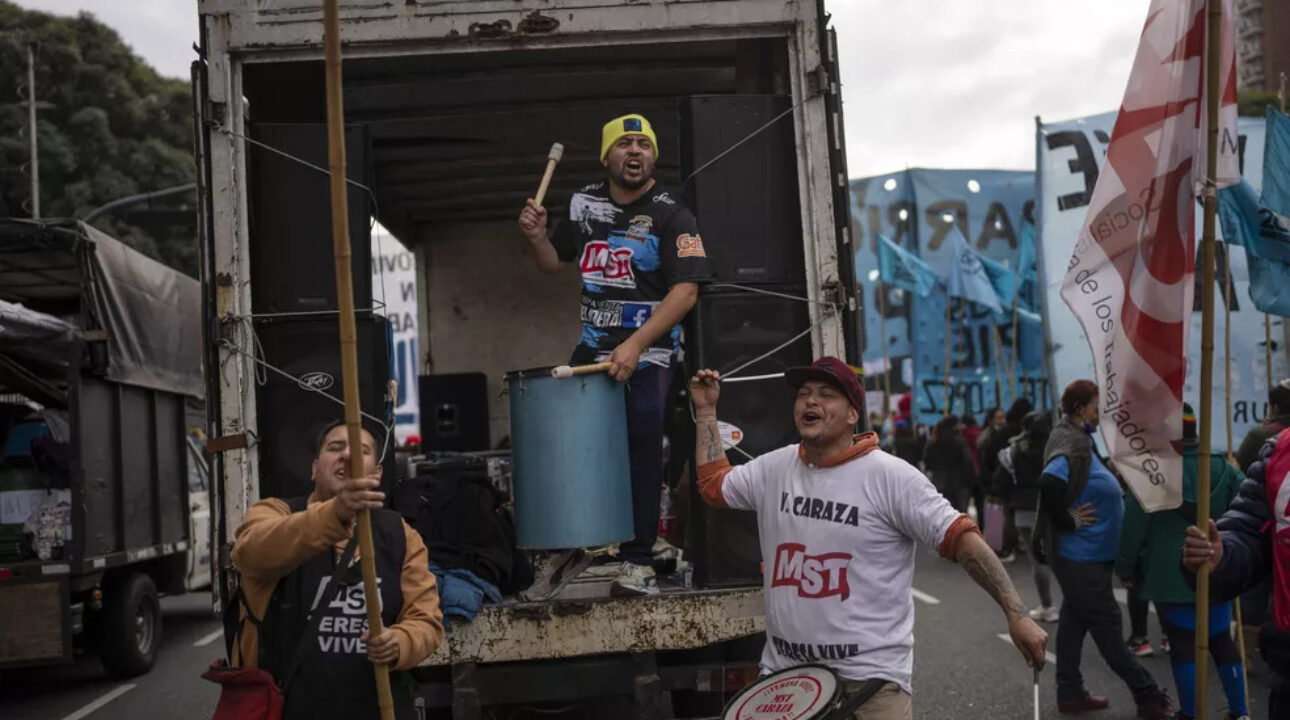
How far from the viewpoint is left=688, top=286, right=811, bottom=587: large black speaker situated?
522 centimetres

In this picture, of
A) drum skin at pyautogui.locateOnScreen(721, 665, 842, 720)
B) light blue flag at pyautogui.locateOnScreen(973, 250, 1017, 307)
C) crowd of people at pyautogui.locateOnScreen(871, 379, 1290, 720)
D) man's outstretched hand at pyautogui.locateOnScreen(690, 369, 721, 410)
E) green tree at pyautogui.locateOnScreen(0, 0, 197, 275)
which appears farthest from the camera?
green tree at pyautogui.locateOnScreen(0, 0, 197, 275)

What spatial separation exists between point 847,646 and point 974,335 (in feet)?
60.7

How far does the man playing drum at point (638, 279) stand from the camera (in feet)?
17.4

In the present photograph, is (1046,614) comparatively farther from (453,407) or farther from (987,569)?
(987,569)

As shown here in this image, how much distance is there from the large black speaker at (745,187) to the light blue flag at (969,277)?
13.8 meters

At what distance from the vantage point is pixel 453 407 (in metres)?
10.3

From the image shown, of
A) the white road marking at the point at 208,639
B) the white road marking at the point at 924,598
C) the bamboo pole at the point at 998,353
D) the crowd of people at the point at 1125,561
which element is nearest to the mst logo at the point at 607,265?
the crowd of people at the point at 1125,561

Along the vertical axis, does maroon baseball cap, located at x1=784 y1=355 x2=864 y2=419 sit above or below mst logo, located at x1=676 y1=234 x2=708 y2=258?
below

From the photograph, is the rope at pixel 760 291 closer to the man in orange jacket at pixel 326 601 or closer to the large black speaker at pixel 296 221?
the large black speaker at pixel 296 221

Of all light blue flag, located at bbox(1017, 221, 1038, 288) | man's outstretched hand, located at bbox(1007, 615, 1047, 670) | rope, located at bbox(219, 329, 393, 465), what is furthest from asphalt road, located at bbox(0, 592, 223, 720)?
light blue flag, located at bbox(1017, 221, 1038, 288)

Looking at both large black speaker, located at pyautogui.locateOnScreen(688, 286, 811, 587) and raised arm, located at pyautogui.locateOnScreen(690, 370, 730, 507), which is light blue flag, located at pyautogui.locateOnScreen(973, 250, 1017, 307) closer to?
large black speaker, located at pyautogui.locateOnScreen(688, 286, 811, 587)

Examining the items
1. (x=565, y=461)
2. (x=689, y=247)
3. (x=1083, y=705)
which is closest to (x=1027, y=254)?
(x=1083, y=705)

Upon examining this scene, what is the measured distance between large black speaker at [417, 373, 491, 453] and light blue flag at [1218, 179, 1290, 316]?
5513 millimetres

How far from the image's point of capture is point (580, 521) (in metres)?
4.96
